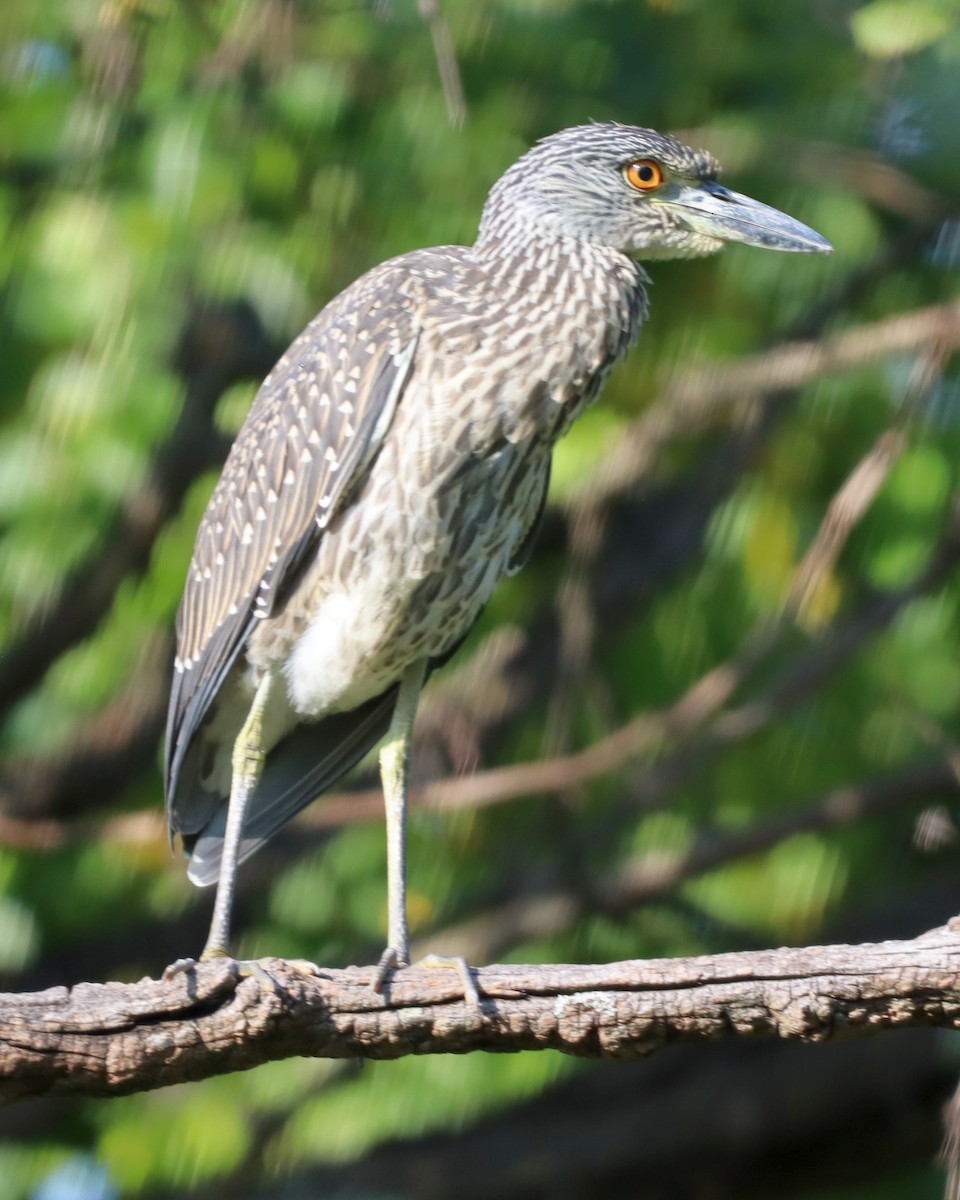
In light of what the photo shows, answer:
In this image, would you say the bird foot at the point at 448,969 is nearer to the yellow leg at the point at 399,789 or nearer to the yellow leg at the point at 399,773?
the yellow leg at the point at 399,789

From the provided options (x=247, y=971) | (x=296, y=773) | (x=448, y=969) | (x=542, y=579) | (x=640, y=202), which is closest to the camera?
(x=247, y=971)

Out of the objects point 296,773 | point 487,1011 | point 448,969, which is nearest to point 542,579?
point 296,773

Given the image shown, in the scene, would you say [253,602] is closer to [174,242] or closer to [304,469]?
[304,469]

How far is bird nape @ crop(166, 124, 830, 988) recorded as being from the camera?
13.2ft

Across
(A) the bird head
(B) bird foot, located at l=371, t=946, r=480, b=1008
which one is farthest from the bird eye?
(B) bird foot, located at l=371, t=946, r=480, b=1008

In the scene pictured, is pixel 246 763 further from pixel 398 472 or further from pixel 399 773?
pixel 398 472

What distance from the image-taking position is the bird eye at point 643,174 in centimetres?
434

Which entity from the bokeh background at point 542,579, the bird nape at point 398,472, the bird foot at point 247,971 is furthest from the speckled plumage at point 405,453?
the bird foot at point 247,971

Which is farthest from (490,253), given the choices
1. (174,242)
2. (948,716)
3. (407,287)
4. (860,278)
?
Result: (948,716)

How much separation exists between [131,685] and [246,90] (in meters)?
1.70

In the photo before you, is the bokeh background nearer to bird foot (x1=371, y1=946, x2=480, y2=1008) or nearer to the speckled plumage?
the speckled plumage

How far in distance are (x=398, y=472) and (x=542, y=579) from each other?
1542 millimetres

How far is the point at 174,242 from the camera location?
4.59 meters

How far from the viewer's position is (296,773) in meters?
4.63
